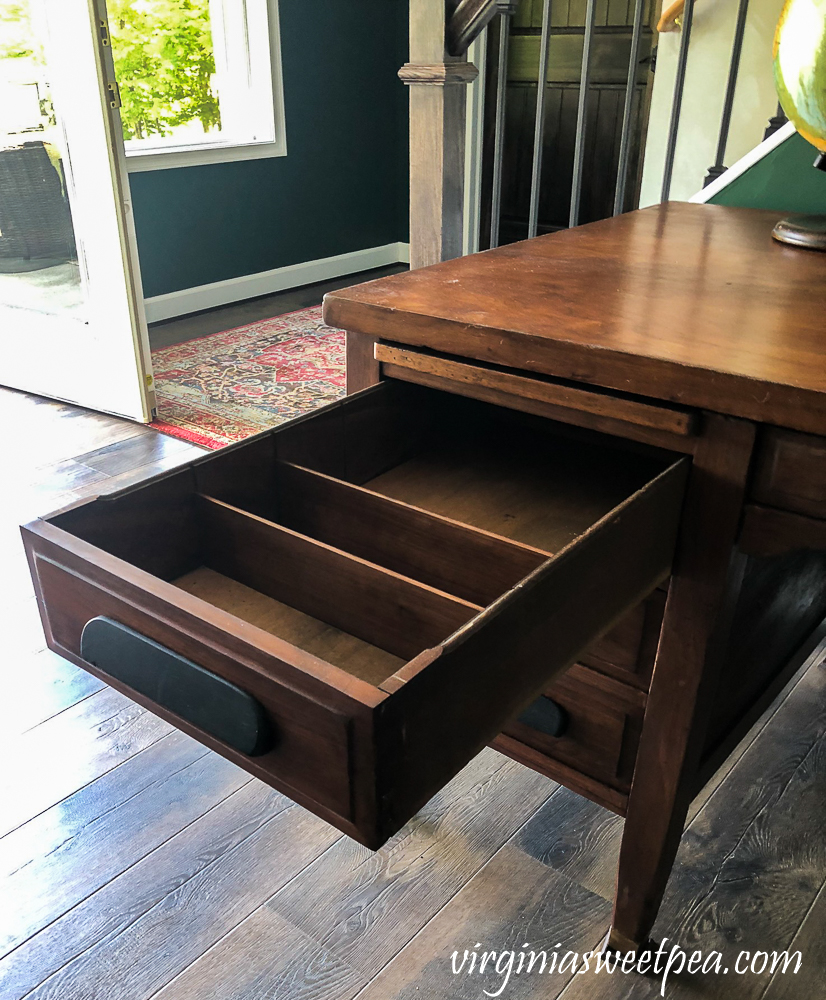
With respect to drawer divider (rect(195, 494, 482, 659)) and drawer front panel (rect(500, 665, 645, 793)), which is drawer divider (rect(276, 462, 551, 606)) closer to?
drawer divider (rect(195, 494, 482, 659))

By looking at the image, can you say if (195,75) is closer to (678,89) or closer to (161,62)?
(161,62)

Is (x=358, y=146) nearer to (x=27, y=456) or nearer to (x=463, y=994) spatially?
(x=27, y=456)

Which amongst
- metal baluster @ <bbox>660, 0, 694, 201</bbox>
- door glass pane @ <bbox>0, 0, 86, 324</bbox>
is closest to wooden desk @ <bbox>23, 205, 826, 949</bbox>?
metal baluster @ <bbox>660, 0, 694, 201</bbox>

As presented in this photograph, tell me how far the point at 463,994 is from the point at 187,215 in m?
3.75

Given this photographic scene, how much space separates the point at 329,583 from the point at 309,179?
423 cm

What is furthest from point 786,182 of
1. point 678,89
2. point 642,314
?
point 642,314

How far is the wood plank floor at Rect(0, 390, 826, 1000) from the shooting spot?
1.14 m

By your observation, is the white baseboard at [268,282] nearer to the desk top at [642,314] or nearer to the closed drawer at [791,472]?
the desk top at [642,314]

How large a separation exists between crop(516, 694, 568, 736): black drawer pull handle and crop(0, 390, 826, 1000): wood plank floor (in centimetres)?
37

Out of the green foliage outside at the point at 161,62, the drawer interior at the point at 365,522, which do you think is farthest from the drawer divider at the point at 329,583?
the green foliage outside at the point at 161,62

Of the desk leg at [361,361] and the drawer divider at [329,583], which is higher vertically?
the desk leg at [361,361]

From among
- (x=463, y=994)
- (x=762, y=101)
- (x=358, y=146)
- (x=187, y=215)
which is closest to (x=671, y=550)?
(x=463, y=994)

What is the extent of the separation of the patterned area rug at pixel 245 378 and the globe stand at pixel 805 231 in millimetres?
1916

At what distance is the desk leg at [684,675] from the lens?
0.79 m
